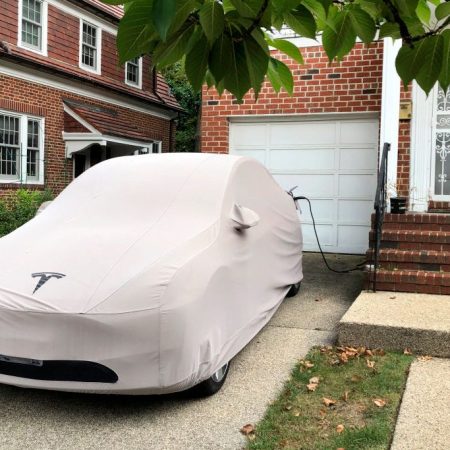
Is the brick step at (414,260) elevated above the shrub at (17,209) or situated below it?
below

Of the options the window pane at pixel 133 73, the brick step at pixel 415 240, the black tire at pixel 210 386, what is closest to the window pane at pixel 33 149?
the window pane at pixel 133 73

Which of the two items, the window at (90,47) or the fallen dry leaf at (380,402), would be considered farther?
the window at (90,47)

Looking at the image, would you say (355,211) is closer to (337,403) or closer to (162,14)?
(337,403)

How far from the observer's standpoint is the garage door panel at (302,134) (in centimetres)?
1005

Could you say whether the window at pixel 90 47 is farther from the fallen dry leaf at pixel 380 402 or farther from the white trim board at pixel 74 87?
the fallen dry leaf at pixel 380 402

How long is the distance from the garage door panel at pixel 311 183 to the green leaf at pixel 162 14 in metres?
9.37

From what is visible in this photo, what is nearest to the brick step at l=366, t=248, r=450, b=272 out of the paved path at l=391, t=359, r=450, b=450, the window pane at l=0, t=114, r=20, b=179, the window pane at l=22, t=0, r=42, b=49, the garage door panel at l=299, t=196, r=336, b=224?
the paved path at l=391, t=359, r=450, b=450

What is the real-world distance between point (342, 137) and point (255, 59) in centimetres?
905

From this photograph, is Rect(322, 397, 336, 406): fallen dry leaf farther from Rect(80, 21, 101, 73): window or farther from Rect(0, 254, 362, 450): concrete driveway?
Rect(80, 21, 101, 73): window

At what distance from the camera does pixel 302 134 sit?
10172 millimetres

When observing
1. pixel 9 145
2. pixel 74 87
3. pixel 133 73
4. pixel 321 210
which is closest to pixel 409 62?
pixel 321 210

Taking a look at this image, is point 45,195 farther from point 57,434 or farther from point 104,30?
point 57,434

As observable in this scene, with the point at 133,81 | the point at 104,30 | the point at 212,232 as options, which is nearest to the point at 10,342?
the point at 212,232

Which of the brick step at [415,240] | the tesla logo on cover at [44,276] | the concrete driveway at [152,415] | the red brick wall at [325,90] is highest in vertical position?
the red brick wall at [325,90]
